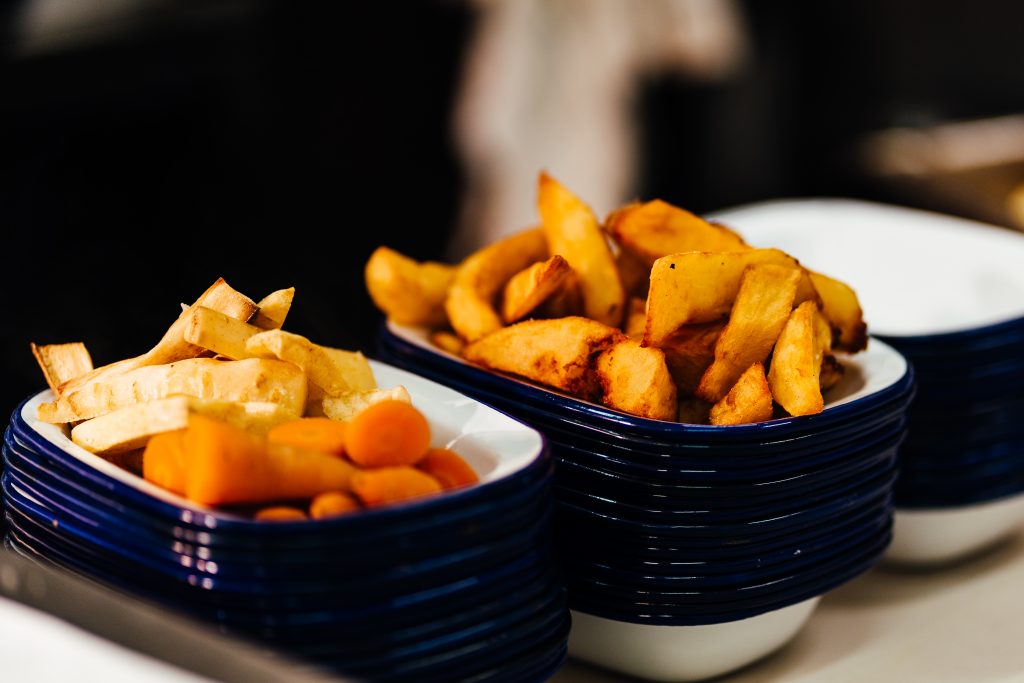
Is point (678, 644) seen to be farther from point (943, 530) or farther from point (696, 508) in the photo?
point (943, 530)

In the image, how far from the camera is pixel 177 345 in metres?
0.86

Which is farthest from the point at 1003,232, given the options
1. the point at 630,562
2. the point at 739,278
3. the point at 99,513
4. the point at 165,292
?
the point at 99,513

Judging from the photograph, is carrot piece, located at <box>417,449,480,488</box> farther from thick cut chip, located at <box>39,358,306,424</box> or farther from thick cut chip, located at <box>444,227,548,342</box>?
thick cut chip, located at <box>444,227,548,342</box>

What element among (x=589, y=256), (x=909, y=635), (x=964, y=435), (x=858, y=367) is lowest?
(x=909, y=635)

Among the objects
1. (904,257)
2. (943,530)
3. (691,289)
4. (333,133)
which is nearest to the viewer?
(691,289)

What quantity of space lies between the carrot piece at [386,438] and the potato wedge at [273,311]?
166 millimetres

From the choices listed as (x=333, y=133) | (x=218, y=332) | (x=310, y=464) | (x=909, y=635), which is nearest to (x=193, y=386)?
(x=218, y=332)

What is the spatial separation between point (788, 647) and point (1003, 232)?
0.65m

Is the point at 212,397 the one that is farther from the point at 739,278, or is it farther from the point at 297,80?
the point at 297,80

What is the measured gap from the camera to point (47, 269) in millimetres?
1353

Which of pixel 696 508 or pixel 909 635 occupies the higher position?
pixel 696 508

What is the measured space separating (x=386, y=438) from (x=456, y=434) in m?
0.11

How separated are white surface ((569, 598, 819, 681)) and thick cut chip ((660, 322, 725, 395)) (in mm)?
195

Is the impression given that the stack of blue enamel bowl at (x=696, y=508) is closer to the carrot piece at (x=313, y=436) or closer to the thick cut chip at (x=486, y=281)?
the thick cut chip at (x=486, y=281)
